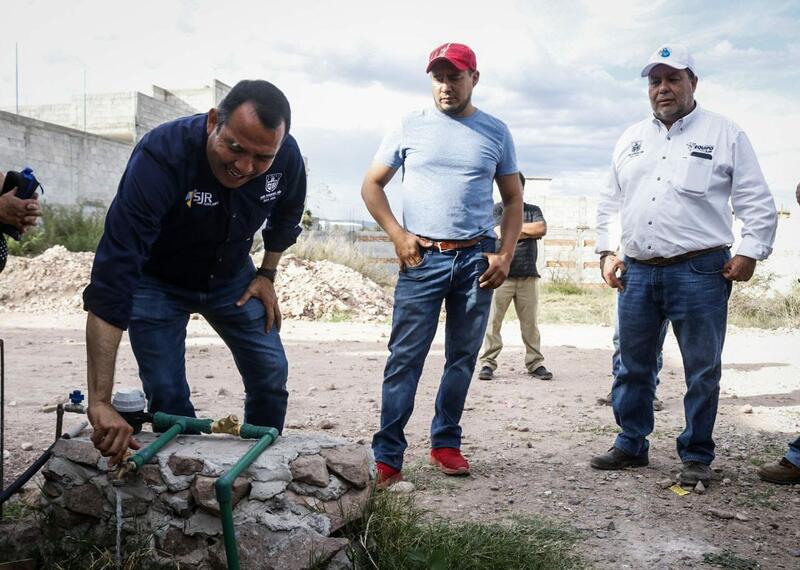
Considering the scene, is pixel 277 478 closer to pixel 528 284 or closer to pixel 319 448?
pixel 319 448

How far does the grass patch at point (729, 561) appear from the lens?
2.93m

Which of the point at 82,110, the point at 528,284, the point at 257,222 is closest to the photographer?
the point at 257,222

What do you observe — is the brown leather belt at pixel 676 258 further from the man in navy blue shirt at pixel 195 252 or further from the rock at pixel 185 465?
the rock at pixel 185 465

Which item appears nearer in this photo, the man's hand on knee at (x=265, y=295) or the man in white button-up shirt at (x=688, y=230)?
the man's hand on knee at (x=265, y=295)

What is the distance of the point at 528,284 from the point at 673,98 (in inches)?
144

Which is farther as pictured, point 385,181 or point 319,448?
point 385,181

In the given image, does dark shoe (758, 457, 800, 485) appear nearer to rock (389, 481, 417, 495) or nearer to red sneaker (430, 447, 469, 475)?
red sneaker (430, 447, 469, 475)

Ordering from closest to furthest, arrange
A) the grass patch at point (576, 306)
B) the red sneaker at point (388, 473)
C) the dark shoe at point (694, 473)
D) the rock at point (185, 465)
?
the rock at point (185, 465) < the red sneaker at point (388, 473) < the dark shoe at point (694, 473) < the grass patch at point (576, 306)

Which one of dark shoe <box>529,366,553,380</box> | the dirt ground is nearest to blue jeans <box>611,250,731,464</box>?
the dirt ground

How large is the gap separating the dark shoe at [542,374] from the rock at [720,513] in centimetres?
372

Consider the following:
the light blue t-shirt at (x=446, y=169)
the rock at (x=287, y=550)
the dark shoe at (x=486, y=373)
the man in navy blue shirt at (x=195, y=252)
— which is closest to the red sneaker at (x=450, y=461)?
the man in navy blue shirt at (x=195, y=252)

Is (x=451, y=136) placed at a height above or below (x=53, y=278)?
above

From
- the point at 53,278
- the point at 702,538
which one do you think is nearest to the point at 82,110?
the point at 53,278

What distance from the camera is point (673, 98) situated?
3881mm
